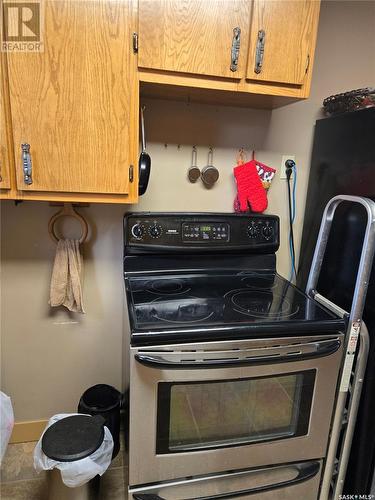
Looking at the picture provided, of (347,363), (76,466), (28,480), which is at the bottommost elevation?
(28,480)

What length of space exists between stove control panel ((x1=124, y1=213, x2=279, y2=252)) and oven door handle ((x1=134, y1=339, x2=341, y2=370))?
1.85 ft

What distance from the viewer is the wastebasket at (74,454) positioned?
1.19 m

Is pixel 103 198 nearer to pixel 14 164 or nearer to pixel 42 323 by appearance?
pixel 14 164

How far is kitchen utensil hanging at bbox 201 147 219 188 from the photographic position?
1.63 meters

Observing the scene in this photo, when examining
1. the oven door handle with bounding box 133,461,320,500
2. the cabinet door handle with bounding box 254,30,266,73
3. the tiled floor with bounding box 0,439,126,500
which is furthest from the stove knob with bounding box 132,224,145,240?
the tiled floor with bounding box 0,439,126,500

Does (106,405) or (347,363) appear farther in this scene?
(106,405)

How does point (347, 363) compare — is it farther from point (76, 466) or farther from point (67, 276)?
point (67, 276)

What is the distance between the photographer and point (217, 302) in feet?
4.28

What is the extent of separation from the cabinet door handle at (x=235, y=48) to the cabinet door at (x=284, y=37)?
0.05 meters

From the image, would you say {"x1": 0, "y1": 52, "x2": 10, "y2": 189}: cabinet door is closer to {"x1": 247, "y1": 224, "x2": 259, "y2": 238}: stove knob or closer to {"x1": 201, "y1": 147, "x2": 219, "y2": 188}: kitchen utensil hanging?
{"x1": 201, "y1": 147, "x2": 219, "y2": 188}: kitchen utensil hanging

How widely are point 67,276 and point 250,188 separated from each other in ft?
3.20

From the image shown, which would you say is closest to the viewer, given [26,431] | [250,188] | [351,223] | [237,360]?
[237,360]

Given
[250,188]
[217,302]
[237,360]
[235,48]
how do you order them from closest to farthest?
[237,360] → [235,48] → [217,302] → [250,188]

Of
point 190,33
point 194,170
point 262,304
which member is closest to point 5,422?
point 262,304
